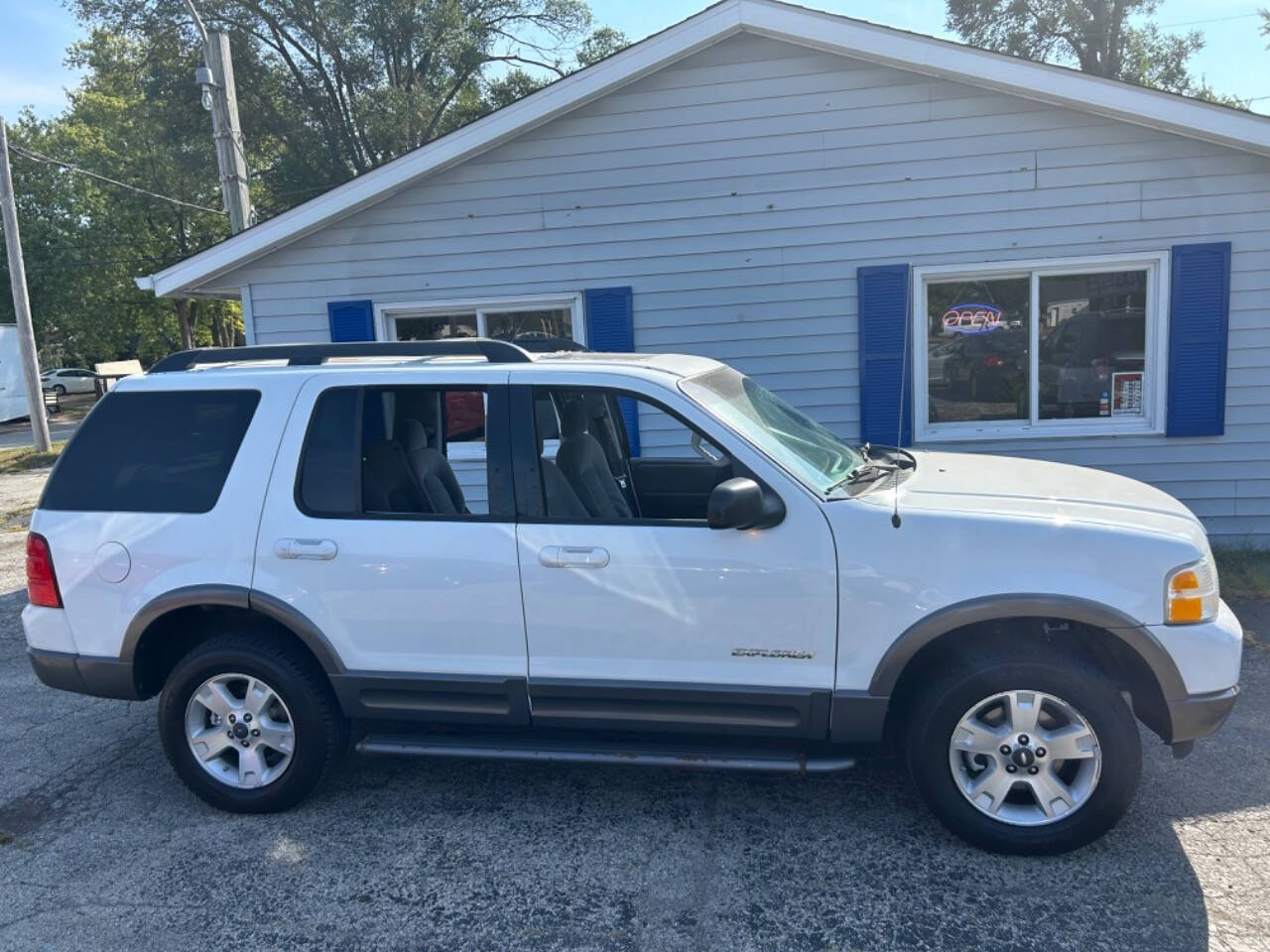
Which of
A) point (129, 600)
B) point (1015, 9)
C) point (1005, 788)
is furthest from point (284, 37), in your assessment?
point (1005, 788)

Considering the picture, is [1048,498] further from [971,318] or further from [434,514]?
[971,318]

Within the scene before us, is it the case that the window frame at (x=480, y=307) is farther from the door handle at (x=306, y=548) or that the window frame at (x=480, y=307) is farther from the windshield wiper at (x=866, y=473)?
the door handle at (x=306, y=548)

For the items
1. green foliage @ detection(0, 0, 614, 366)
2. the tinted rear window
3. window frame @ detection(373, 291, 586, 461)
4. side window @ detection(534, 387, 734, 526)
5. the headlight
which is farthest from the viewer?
green foliage @ detection(0, 0, 614, 366)

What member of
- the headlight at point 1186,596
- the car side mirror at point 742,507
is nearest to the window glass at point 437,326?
the car side mirror at point 742,507

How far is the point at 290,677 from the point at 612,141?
5726mm

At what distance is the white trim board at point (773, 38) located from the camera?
22.0ft

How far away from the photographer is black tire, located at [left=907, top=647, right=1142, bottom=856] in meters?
3.21

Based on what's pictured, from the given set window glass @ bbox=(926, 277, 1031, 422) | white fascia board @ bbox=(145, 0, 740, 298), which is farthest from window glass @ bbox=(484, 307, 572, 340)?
window glass @ bbox=(926, 277, 1031, 422)

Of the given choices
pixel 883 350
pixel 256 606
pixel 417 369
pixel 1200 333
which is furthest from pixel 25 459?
pixel 1200 333

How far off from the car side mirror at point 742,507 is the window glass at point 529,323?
17.3 feet

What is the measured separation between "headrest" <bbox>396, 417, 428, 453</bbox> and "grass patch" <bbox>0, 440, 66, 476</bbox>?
51.6 feet

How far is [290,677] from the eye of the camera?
374cm

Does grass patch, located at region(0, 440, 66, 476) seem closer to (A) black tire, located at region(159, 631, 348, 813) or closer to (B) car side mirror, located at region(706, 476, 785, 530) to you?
(A) black tire, located at region(159, 631, 348, 813)

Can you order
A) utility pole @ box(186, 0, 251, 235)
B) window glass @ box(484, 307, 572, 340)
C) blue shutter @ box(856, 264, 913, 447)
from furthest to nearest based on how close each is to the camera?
1. utility pole @ box(186, 0, 251, 235)
2. window glass @ box(484, 307, 572, 340)
3. blue shutter @ box(856, 264, 913, 447)
